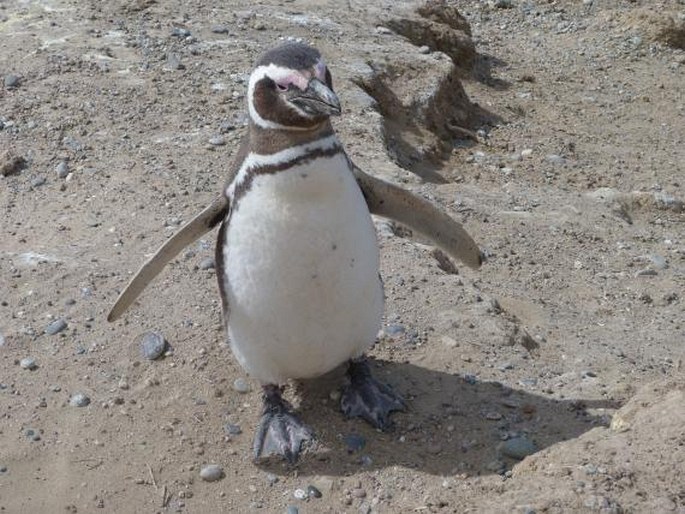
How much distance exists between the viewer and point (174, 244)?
3396mm

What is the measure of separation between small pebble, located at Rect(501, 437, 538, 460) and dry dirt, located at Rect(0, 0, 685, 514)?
0.17ft

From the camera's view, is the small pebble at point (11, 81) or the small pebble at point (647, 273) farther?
the small pebble at point (11, 81)

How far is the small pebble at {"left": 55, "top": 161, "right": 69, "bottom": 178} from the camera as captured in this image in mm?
5219

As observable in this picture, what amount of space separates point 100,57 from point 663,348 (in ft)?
11.5

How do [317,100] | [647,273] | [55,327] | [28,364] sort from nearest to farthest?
[317,100]
[28,364]
[55,327]
[647,273]

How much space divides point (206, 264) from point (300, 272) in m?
1.32

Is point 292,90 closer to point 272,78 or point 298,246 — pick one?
point 272,78

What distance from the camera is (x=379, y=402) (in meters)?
3.54

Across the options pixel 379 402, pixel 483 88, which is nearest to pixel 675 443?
pixel 379 402

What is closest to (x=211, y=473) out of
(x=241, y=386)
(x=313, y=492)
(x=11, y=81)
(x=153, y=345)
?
(x=313, y=492)

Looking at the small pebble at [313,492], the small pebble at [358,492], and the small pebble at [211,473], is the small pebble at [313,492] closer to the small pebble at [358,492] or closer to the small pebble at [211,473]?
the small pebble at [358,492]

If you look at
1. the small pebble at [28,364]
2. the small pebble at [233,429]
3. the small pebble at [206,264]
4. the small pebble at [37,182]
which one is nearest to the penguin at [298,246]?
the small pebble at [233,429]

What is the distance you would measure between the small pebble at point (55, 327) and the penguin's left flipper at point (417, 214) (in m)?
1.34

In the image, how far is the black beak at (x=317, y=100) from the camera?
2873mm
